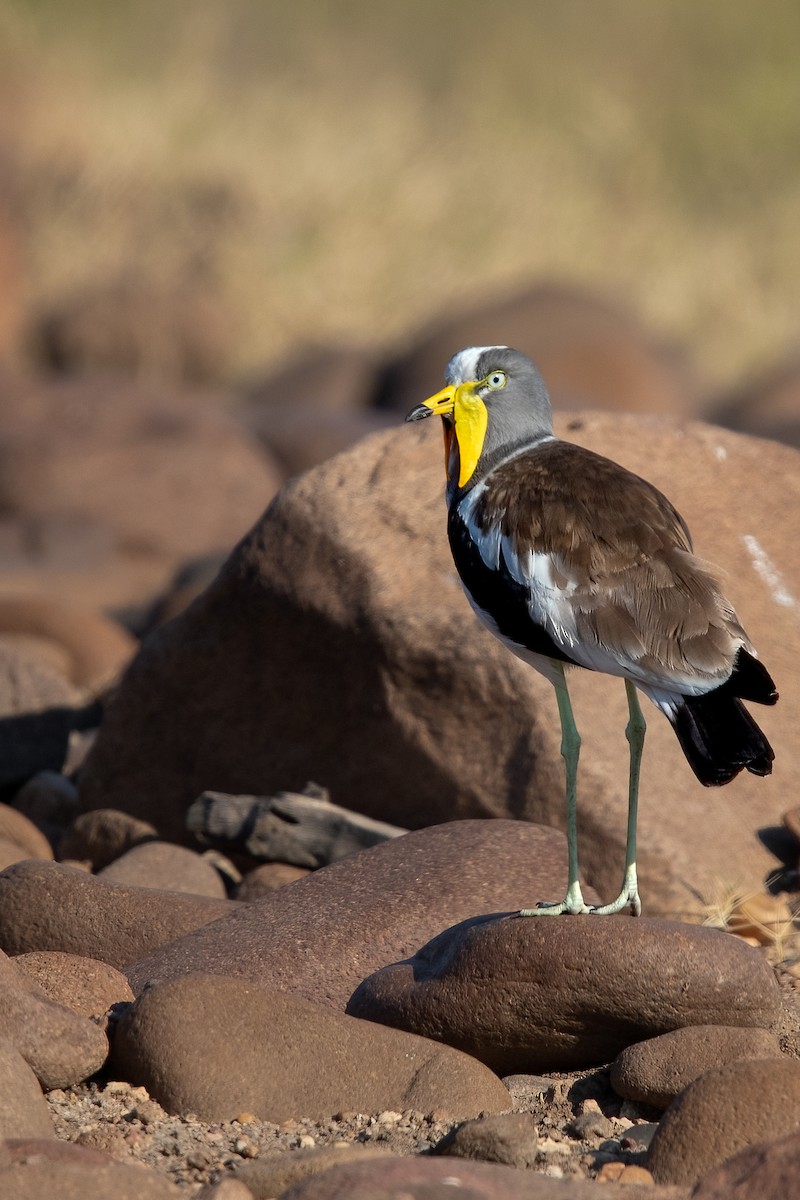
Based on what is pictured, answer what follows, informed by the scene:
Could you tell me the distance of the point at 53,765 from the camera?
836 cm

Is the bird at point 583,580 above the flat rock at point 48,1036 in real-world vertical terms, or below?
above

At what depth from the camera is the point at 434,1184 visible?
335 cm

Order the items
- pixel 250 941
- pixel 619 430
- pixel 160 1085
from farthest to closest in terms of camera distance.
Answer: pixel 619 430 → pixel 250 941 → pixel 160 1085

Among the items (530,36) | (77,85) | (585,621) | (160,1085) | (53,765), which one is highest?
(530,36)

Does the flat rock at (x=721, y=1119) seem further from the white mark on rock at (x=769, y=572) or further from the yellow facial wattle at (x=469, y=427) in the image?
the white mark on rock at (x=769, y=572)

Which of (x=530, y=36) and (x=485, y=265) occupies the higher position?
(x=530, y=36)

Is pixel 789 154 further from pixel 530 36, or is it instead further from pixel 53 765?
pixel 53 765

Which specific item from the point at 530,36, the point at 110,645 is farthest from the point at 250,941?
the point at 530,36

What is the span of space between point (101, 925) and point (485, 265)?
19.0 meters

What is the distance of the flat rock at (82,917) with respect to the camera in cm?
539

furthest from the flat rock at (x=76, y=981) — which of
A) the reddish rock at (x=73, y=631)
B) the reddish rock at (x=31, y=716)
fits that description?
the reddish rock at (x=73, y=631)

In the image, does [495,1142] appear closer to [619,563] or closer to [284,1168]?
[284,1168]

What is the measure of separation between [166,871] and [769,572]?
2.67 meters

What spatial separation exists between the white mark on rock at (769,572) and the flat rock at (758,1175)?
353 centimetres
